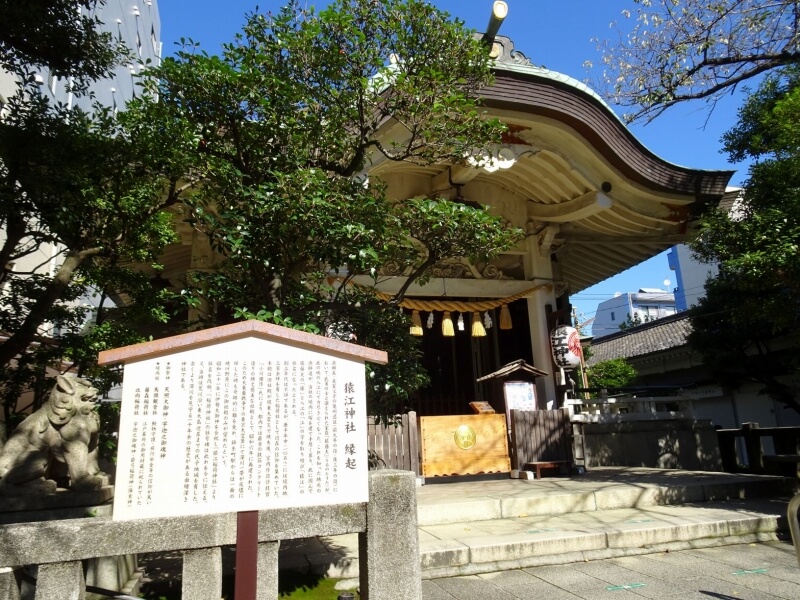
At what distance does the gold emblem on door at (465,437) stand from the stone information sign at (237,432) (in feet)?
19.8

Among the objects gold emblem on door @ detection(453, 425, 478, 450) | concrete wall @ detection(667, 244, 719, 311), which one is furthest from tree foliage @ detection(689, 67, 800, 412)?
concrete wall @ detection(667, 244, 719, 311)

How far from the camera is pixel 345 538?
606cm

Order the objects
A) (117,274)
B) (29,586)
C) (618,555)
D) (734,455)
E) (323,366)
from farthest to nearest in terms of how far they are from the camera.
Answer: (734,455) < (117,274) < (618,555) < (29,586) < (323,366)

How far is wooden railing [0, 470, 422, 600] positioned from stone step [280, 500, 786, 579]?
1.75m

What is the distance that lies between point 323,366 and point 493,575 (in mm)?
3212

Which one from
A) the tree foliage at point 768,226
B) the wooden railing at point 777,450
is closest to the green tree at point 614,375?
the wooden railing at point 777,450

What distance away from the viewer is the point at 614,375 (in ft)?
71.4

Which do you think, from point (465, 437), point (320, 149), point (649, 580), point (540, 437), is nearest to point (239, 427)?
point (320, 149)

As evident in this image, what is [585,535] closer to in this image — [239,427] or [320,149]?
[239,427]

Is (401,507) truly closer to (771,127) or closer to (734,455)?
(771,127)

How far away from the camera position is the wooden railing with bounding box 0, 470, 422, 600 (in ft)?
9.89

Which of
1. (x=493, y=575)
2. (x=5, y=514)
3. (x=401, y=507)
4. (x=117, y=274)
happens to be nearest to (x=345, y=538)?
(x=493, y=575)

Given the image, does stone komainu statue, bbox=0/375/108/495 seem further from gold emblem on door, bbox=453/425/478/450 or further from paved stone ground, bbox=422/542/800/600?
gold emblem on door, bbox=453/425/478/450

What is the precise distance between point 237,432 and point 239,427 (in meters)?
0.03
